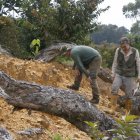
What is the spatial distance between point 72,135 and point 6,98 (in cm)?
108

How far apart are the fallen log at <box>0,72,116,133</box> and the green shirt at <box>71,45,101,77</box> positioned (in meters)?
1.81

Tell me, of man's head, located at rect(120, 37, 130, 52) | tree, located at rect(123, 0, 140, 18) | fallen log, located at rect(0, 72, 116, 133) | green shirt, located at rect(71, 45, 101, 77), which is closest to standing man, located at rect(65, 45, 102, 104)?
green shirt, located at rect(71, 45, 101, 77)

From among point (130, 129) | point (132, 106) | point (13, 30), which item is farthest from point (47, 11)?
point (130, 129)

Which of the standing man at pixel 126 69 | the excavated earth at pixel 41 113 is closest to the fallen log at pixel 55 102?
the excavated earth at pixel 41 113

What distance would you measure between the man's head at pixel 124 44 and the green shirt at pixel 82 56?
0.54 m

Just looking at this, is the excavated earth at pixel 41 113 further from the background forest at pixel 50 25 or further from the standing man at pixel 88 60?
the background forest at pixel 50 25

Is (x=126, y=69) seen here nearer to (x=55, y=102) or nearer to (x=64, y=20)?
(x=55, y=102)

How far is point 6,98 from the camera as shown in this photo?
6621mm

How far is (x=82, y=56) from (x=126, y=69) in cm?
91

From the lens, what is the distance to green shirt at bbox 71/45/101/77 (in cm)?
852

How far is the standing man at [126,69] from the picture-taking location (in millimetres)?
8875

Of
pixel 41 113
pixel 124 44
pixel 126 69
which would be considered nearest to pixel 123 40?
pixel 124 44

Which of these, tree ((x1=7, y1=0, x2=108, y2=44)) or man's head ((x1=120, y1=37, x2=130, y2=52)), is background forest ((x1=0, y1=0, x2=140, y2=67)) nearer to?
tree ((x1=7, y1=0, x2=108, y2=44))

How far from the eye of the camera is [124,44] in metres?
8.62
